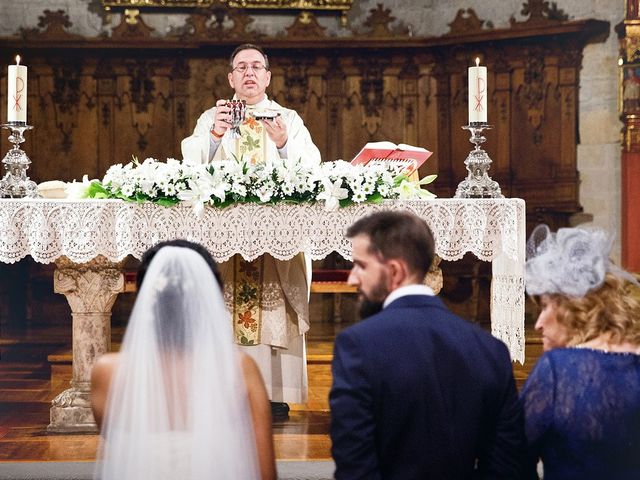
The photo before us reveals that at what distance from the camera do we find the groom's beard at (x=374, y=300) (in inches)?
104

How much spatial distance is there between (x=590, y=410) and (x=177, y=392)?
1.02 m

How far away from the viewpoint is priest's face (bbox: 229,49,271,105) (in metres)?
5.85

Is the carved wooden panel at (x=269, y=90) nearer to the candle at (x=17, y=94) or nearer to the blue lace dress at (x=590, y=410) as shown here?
the candle at (x=17, y=94)

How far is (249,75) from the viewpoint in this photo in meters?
5.87

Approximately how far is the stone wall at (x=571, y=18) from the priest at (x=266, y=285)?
4788 mm

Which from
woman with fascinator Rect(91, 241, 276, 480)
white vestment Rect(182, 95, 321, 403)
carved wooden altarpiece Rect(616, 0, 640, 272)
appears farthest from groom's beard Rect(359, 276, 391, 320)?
carved wooden altarpiece Rect(616, 0, 640, 272)

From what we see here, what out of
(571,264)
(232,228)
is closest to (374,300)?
(571,264)

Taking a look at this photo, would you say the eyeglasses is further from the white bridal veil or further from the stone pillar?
the white bridal veil

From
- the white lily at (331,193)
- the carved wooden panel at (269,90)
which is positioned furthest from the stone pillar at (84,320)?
the carved wooden panel at (269,90)

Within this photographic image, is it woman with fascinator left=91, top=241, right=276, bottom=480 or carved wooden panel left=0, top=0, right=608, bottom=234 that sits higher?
carved wooden panel left=0, top=0, right=608, bottom=234

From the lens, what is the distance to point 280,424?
5.66m

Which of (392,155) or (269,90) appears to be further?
(269,90)

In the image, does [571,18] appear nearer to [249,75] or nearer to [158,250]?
[249,75]

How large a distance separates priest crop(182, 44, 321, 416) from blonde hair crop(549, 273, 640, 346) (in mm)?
2889
